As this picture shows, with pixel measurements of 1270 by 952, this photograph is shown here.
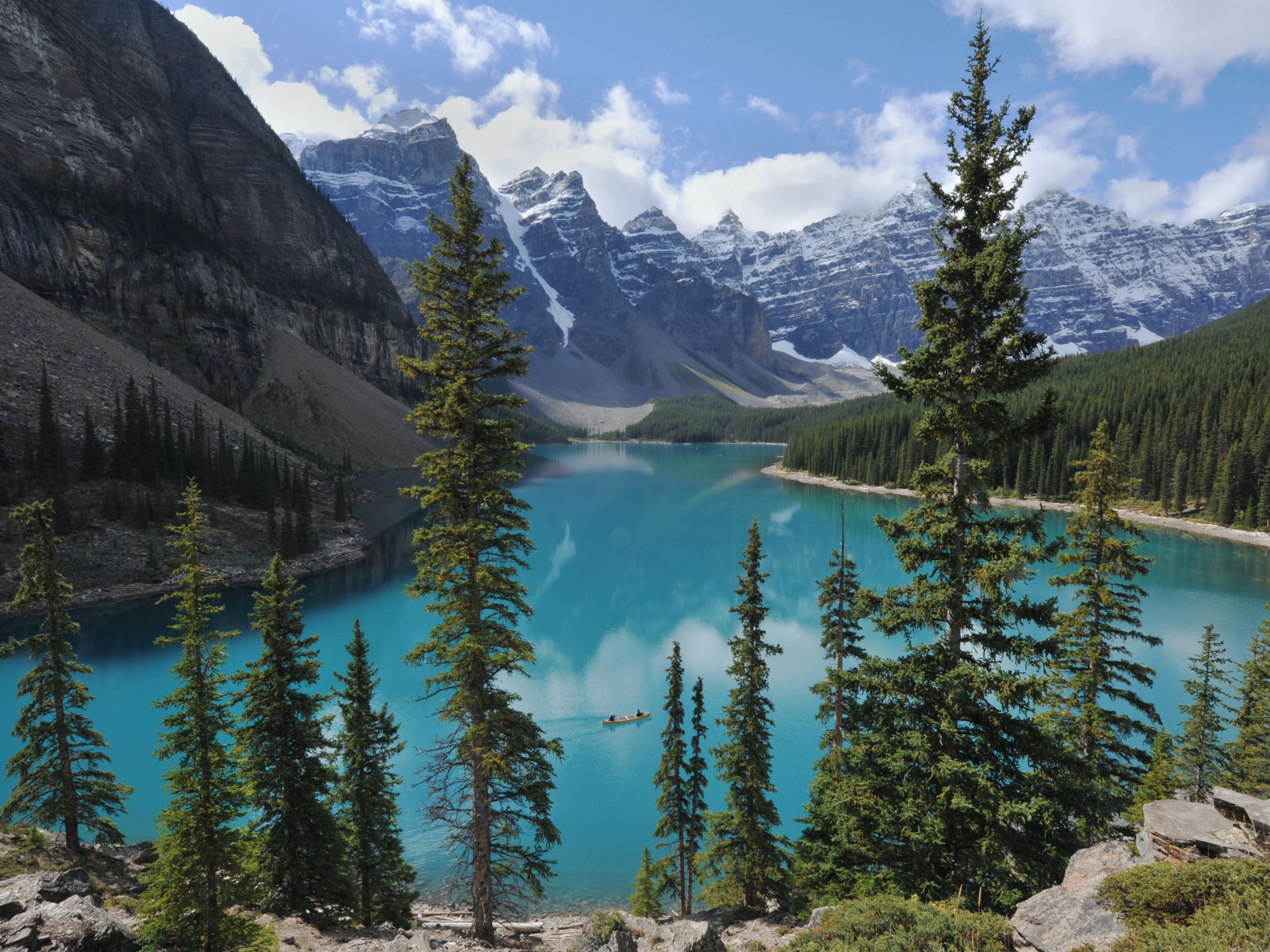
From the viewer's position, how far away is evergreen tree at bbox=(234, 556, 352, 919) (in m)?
13.0

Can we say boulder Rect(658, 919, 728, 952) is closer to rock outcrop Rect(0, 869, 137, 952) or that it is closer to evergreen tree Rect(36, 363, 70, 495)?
rock outcrop Rect(0, 869, 137, 952)

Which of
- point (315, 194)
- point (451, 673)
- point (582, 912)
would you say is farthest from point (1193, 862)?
point (315, 194)

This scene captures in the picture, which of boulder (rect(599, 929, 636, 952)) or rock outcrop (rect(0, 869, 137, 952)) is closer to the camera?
boulder (rect(599, 929, 636, 952))

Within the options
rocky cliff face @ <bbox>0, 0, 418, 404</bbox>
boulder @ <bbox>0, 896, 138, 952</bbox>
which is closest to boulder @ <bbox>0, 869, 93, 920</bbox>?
boulder @ <bbox>0, 896, 138, 952</bbox>

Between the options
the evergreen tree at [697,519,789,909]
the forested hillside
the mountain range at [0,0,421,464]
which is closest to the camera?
the evergreen tree at [697,519,789,909]

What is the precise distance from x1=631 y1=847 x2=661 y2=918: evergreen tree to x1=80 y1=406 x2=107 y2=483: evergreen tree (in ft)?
197

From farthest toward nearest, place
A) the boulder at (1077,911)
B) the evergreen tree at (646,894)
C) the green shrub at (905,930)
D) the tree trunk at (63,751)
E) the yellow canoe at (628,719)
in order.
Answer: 1. the yellow canoe at (628,719)
2. the evergreen tree at (646,894)
3. the tree trunk at (63,751)
4. the green shrub at (905,930)
5. the boulder at (1077,911)

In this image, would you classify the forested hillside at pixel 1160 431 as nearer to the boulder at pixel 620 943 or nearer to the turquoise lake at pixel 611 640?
the turquoise lake at pixel 611 640

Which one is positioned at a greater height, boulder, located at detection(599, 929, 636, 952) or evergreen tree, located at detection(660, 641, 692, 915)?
boulder, located at detection(599, 929, 636, 952)

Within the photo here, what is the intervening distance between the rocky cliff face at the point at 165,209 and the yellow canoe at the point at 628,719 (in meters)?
102

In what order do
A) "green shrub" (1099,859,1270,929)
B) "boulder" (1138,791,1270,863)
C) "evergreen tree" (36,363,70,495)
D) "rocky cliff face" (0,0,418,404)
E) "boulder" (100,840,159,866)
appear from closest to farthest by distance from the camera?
"green shrub" (1099,859,1270,929)
"boulder" (1138,791,1270,863)
"boulder" (100,840,159,866)
"evergreen tree" (36,363,70,495)
"rocky cliff face" (0,0,418,404)

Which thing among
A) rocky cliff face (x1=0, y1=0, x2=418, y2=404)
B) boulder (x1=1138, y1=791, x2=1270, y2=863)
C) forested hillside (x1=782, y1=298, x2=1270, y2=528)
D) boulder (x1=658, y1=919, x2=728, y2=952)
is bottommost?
boulder (x1=658, y1=919, x2=728, y2=952)

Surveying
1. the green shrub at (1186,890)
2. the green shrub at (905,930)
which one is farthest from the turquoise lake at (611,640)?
the green shrub at (1186,890)

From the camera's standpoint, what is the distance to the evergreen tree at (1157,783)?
14.1 meters
